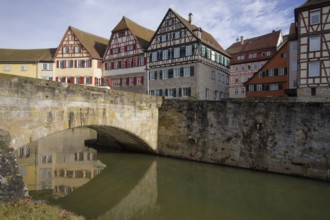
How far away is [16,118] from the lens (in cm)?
917

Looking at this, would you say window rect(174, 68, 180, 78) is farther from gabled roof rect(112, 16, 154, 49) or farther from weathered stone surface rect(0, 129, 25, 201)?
weathered stone surface rect(0, 129, 25, 201)

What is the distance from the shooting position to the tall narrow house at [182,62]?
28.5 m

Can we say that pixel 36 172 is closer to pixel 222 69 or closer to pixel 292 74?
pixel 292 74

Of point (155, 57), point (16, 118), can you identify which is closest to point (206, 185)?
point (16, 118)

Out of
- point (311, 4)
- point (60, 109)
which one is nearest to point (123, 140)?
point (60, 109)

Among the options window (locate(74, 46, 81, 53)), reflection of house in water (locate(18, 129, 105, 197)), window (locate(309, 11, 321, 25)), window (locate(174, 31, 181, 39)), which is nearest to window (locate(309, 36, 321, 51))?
window (locate(309, 11, 321, 25))

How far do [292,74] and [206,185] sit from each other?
1869cm

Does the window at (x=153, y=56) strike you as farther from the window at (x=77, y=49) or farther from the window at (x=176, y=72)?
the window at (x=77, y=49)

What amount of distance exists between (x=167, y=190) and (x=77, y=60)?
2962 cm

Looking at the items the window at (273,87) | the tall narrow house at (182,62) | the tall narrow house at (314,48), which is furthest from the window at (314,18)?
the tall narrow house at (182,62)

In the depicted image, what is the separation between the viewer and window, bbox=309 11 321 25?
21.4 metres

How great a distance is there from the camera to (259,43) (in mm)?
42469

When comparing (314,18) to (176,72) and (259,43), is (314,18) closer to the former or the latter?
(176,72)

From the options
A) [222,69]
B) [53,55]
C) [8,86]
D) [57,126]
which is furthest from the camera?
[53,55]
